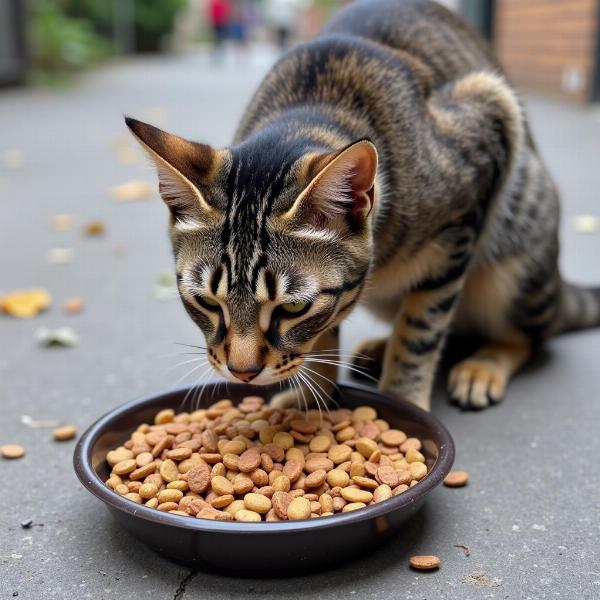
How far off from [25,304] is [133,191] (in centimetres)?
231

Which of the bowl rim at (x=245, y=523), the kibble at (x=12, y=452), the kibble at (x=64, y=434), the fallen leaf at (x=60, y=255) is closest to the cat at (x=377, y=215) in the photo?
the bowl rim at (x=245, y=523)

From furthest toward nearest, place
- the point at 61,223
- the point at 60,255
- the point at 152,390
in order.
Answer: the point at 61,223 < the point at 60,255 < the point at 152,390

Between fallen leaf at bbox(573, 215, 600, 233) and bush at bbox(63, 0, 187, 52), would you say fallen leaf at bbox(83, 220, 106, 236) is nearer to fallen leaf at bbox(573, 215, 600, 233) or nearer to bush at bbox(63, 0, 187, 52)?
fallen leaf at bbox(573, 215, 600, 233)

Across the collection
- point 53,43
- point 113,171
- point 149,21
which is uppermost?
point 113,171

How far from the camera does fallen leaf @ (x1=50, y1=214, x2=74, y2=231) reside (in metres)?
4.80

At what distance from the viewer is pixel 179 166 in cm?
181

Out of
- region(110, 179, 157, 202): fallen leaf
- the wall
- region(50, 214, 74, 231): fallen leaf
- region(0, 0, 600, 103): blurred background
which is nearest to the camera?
region(50, 214, 74, 231): fallen leaf

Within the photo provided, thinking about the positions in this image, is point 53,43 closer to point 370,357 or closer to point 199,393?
point 370,357

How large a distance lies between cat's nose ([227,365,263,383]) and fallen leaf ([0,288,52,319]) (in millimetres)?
1877

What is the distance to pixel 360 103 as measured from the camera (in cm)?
228

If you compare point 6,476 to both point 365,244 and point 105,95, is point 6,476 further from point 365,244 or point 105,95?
point 105,95

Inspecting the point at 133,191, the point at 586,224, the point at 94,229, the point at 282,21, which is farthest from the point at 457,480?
the point at 282,21

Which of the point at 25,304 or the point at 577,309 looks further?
the point at 25,304

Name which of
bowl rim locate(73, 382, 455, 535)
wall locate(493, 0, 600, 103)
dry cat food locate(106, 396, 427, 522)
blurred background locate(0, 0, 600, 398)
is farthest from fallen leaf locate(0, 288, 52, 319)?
wall locate(493, 0, 600, 103)
